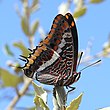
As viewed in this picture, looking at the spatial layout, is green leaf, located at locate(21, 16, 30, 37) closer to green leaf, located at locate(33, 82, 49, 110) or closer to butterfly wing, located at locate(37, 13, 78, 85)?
butterfly wing, located at locate(37, 13, 78, 85)

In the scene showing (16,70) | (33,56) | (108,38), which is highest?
(108,38)

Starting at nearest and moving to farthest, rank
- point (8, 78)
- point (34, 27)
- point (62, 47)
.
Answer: point (62, 47), point (8, 78), point (34, 27)

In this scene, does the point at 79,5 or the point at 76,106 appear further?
the point at 79,5

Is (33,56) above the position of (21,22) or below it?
below

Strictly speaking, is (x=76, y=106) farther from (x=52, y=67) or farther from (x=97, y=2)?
(x=97, y=2)

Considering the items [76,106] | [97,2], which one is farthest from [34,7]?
[76,106]

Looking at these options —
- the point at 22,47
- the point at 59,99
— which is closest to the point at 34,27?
the point at 22,47

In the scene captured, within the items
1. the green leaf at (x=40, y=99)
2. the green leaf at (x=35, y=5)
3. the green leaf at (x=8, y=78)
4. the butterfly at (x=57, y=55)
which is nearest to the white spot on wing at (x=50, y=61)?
the butterfly at (x=57, y=55)

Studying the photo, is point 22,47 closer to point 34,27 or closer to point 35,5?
point 34,27

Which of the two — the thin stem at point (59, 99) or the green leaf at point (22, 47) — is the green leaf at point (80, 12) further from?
the thin stem at point (59, 99)
